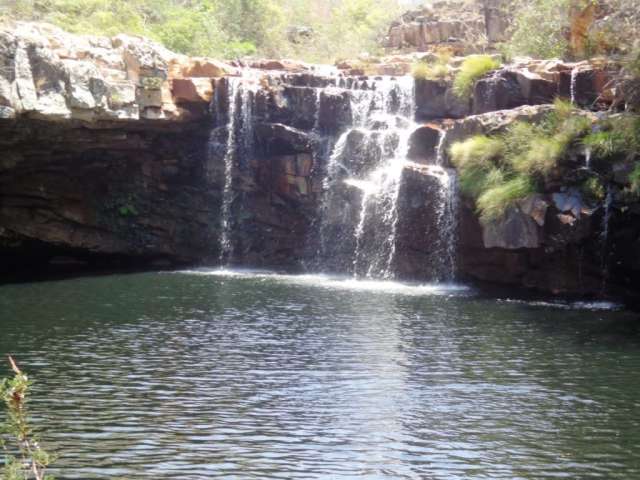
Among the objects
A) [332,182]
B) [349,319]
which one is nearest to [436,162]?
[332,182]

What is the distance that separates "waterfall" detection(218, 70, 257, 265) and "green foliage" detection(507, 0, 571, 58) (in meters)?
11.1

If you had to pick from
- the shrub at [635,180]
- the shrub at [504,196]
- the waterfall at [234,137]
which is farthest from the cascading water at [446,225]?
the waterfall at [234,137]

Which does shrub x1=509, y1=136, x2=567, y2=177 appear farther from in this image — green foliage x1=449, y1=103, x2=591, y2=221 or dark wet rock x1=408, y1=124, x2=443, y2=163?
dark wet rock x1=408, y1=124, x2=443, y2=163

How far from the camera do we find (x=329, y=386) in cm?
1323

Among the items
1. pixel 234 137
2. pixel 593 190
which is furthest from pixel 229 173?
pixel 593 190

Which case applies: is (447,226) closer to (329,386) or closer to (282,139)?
(282,139)

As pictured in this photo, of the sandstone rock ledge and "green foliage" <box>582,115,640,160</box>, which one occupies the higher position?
the sandstone rock ledge

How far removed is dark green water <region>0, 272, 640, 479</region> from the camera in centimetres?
992

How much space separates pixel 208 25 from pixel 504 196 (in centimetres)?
2812

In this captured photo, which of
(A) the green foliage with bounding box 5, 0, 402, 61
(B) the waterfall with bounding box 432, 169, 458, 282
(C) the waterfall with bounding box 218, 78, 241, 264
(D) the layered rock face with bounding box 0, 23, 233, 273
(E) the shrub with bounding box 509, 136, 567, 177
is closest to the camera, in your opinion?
(E) the shrub with bounding box 509, 136, 567, 177

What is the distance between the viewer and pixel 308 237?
2958cm

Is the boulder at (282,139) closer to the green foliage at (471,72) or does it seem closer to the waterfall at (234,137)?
the waterfall at (234,137)

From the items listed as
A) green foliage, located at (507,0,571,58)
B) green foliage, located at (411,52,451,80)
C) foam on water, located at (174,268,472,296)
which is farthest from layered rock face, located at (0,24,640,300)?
green foliage, located at (507,0,571,58)

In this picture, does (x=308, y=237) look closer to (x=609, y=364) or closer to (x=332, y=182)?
(x=332, y=182)
